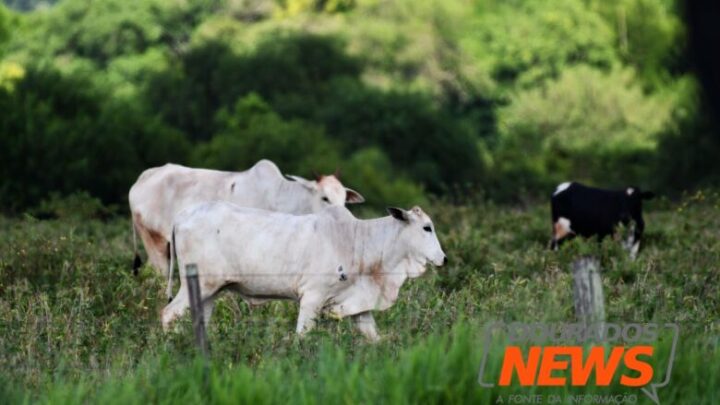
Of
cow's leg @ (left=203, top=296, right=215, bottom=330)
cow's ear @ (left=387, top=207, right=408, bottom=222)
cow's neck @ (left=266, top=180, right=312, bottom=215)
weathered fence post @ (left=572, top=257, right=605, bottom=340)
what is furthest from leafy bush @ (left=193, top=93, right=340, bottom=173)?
weathered fence post @ (left=572, top=257, right=605, bottom=340)

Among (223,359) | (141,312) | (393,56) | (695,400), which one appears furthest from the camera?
(393,56)

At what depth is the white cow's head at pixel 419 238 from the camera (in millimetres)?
11648

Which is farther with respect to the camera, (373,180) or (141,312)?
(373,180)

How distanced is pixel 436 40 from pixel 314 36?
990 centimetres

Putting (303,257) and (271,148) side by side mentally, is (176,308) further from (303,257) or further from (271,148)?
(271,148)

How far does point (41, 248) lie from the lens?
14.2m

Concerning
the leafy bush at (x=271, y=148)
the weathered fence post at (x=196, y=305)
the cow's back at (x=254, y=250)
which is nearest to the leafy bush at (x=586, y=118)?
the leafy bush at (x=271, y=148)

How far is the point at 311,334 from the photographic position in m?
10.1

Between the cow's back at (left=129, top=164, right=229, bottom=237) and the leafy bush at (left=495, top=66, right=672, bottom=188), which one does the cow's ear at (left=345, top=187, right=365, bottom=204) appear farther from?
the leafy bush at (left=495, top=66, right=672, bottom=188)

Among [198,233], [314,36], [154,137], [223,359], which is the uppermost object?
[314,36]

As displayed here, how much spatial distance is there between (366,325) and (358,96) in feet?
143

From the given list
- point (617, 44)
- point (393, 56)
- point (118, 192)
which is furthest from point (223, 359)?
point (617, 44)

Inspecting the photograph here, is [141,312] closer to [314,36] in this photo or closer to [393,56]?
[314,36]

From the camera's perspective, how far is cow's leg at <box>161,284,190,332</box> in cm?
1134
